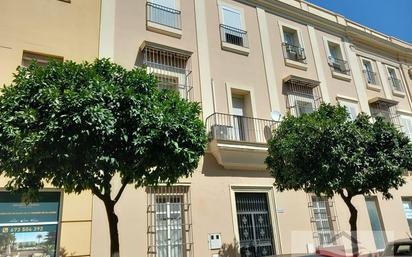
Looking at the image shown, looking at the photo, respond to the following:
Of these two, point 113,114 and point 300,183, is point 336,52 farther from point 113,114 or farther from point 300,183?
point 113,114

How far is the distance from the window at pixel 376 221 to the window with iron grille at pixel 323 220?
2.44m

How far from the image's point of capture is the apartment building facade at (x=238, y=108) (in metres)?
9.58

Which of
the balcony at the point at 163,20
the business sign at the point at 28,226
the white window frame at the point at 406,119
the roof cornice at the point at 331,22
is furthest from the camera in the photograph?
the white window frame at the point at 406,119

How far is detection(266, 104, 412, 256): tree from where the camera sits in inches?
320

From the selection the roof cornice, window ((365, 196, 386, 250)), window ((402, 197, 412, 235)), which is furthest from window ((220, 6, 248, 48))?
window ((402, 197, 412, 235))

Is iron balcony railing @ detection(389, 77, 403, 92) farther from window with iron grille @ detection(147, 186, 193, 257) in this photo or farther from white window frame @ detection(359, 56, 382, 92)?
window with iron grille @ detection(147, 186, 193, 257)

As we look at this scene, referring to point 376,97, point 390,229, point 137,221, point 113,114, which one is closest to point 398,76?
point 376,97

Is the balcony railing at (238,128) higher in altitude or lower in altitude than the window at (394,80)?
lower

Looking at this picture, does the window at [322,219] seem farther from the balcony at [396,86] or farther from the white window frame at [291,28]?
the balcony at [396,86]

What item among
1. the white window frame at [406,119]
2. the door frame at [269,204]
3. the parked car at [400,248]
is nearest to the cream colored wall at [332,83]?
the white window frame at [406,119]

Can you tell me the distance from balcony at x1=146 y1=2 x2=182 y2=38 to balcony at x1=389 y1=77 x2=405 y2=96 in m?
12.6

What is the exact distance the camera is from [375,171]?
835 cm

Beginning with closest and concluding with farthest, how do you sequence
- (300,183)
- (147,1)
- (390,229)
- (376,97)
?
(300,183), (147,1), (390,229), (376,97)

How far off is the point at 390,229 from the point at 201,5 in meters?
11.9
